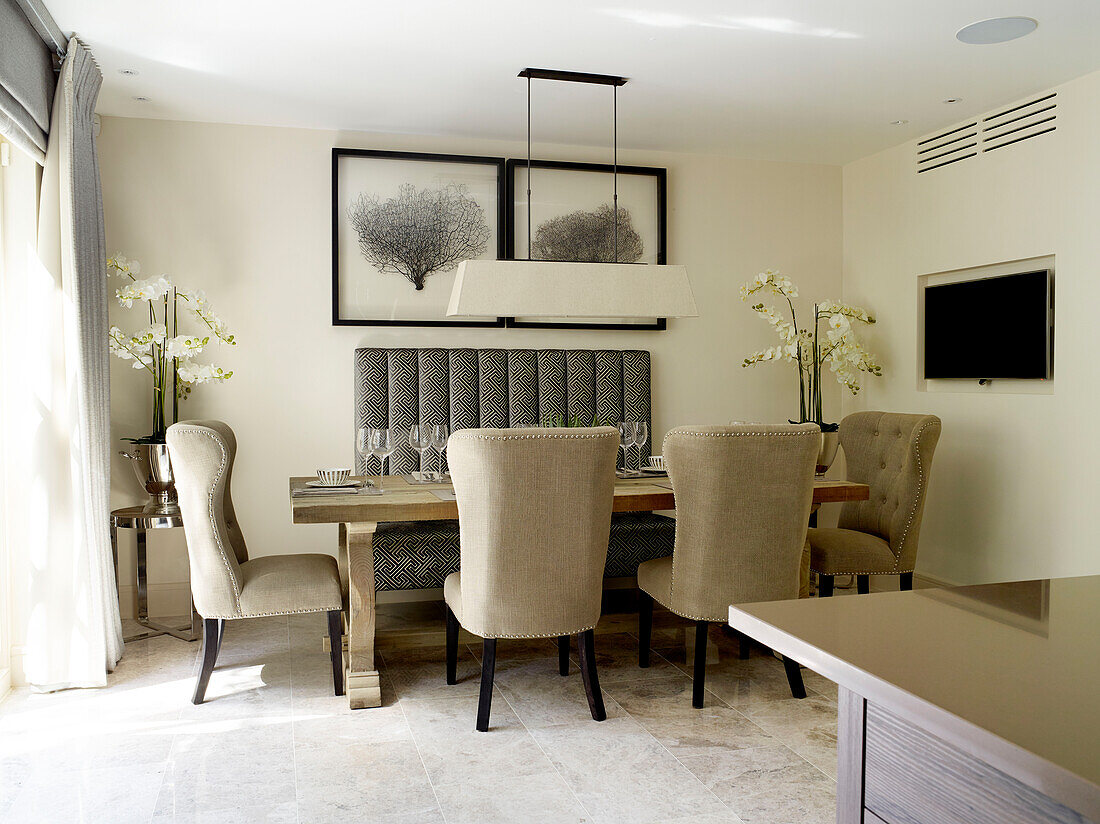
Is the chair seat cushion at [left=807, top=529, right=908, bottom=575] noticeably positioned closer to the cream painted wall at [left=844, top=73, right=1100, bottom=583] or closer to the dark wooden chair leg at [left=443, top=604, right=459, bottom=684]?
the cream painted wall at [left=844, top=73, right=1100, bottom=583]

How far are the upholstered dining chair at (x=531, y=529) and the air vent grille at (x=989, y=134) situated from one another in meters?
2.72

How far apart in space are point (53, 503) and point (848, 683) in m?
3.21

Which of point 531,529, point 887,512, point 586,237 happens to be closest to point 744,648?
point 887,512

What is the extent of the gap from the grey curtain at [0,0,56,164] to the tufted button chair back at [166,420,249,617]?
1.13 meters

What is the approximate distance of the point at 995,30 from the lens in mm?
3297

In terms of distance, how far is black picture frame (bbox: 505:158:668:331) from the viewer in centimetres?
485

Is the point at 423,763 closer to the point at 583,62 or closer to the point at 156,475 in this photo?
the point at 156,475

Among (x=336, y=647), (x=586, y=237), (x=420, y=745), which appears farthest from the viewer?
(x=586, y=237)

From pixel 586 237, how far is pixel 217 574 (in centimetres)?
276

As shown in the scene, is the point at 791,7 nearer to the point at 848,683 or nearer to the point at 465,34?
the point at 465,34

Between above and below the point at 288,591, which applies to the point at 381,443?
above

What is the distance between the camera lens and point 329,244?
4656mm

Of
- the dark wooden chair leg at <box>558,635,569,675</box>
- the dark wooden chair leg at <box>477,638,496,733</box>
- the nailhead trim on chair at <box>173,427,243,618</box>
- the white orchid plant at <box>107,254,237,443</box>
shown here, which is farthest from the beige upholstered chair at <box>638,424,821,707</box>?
the white orchid plant at <box>107,254,237,443</box>

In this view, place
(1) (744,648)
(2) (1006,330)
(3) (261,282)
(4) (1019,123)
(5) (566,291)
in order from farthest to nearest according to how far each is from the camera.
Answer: (3) (261,282) → (2) (1006,330) → (4) (1019,123) → (1) (744,648) → (5) (566,291)
